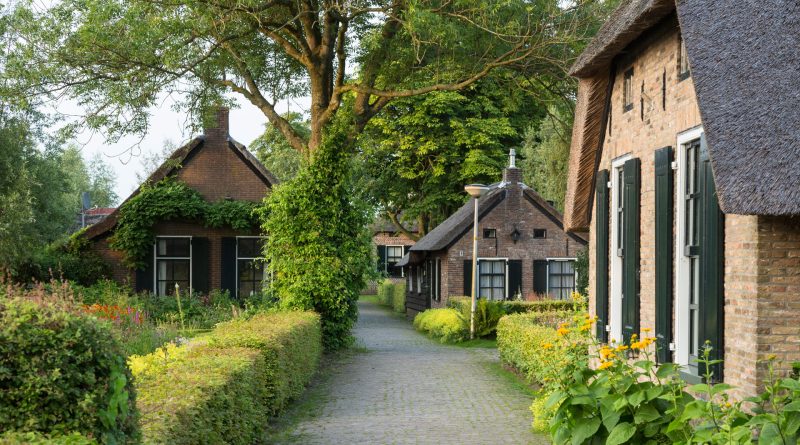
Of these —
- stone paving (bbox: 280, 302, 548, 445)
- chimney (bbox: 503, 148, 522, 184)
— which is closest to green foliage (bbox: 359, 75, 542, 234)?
chimney (bbox: 503, 148, 522, 184)

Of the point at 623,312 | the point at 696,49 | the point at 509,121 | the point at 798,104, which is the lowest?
the point at 623,312

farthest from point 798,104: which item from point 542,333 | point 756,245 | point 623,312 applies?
point 542,333

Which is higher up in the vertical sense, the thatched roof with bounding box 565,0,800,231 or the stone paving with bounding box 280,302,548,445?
the thatched roof with bounding box 565,0,800,231

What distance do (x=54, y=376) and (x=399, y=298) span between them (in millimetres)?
44021

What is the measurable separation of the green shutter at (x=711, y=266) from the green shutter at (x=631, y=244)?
7.44 ft

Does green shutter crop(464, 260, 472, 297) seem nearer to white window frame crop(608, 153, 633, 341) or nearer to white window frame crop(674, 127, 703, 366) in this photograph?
white window frame crop(608, 153, 633, 341)

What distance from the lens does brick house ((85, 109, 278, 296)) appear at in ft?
94.1

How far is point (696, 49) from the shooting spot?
805 centimetres

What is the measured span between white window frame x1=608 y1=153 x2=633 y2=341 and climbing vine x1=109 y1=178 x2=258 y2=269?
58.1 ft

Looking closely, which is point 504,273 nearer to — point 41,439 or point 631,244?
point 631,244

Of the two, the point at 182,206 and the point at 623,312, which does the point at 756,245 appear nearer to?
the point at 623,312

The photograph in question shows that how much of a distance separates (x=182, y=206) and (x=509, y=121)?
1941 centimetres

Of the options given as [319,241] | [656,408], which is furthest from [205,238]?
[656,408]

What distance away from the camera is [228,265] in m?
28.9
